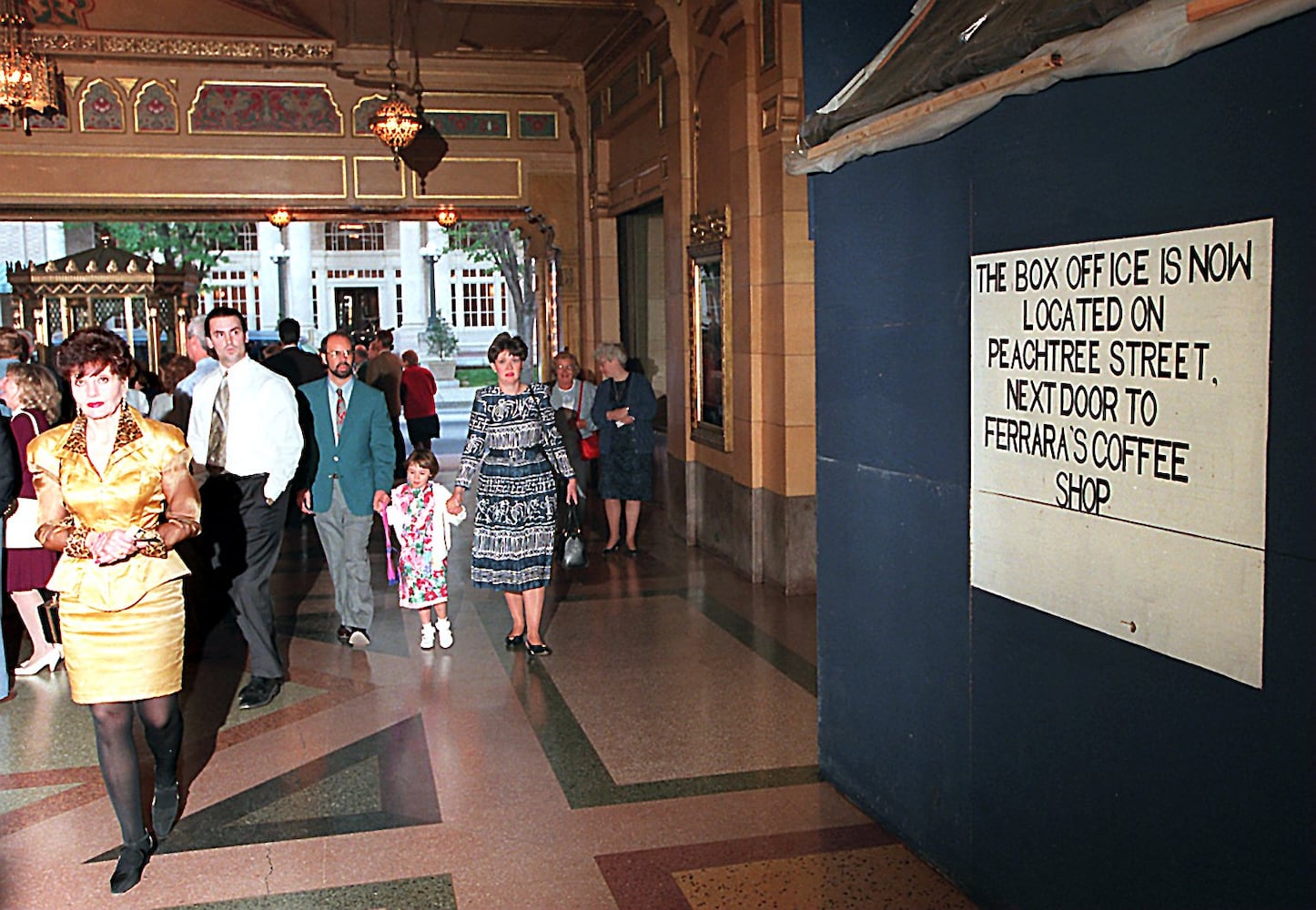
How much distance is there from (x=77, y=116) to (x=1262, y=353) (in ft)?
43.5

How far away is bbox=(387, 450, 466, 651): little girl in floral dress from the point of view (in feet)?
24.1

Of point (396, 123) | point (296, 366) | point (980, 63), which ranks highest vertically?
point (396, 123)

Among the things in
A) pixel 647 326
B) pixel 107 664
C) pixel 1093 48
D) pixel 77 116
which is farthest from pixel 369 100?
pixel 1093 48

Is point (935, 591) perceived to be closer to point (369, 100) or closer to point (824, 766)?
point (824, 766)

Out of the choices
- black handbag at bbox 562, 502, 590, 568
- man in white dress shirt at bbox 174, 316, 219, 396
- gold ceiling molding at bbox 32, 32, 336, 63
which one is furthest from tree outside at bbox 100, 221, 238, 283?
black handbag at bbox 562, 502, 590, 568

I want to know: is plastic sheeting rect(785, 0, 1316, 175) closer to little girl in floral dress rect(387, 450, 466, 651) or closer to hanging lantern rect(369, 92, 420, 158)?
little girl in floral dress rect(387, 450, 466, 651)

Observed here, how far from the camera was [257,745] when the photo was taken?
5.86 metres

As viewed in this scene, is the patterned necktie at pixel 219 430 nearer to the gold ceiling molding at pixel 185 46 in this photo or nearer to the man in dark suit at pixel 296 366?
the man in dark suit at pixel 296 366

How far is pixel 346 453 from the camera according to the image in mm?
7285

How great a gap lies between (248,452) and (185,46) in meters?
8.67

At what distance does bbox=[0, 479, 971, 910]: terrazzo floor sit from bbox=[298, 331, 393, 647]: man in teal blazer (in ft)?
2.54

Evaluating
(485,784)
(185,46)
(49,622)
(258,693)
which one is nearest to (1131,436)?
(485,784)

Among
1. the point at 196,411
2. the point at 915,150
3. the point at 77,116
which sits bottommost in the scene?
the point at 196,411

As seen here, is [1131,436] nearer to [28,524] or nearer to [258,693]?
[258,693]
